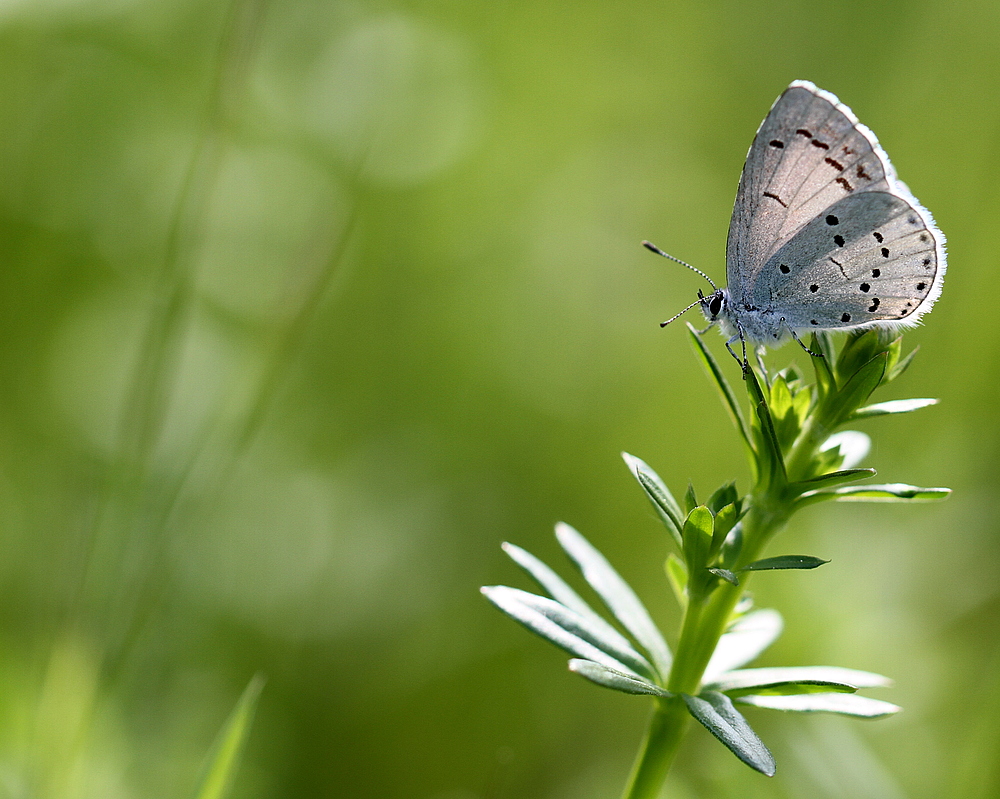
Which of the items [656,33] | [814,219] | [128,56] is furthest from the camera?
[656,33]

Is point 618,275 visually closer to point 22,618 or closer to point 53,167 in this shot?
point 53,167

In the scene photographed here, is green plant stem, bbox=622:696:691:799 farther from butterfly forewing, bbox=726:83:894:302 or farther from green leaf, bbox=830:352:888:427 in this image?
butterfly forewing, bbox=726:83:894:302

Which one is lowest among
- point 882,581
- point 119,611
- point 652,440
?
point 119,611

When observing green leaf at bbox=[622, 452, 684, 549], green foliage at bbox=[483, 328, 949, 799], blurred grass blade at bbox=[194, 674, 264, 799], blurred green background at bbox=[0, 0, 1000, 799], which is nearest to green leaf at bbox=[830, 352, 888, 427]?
green foliage at bbox=[483, 328, 949, 799]

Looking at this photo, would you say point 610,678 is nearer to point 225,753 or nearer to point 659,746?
point 659,746

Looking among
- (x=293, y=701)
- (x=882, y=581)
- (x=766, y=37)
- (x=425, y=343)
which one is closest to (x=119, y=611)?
(x=293, y=701)

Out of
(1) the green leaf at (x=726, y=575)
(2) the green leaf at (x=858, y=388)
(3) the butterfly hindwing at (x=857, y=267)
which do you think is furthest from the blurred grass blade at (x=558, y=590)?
(3) the butterfly hindwing at (x=857, y=267)
